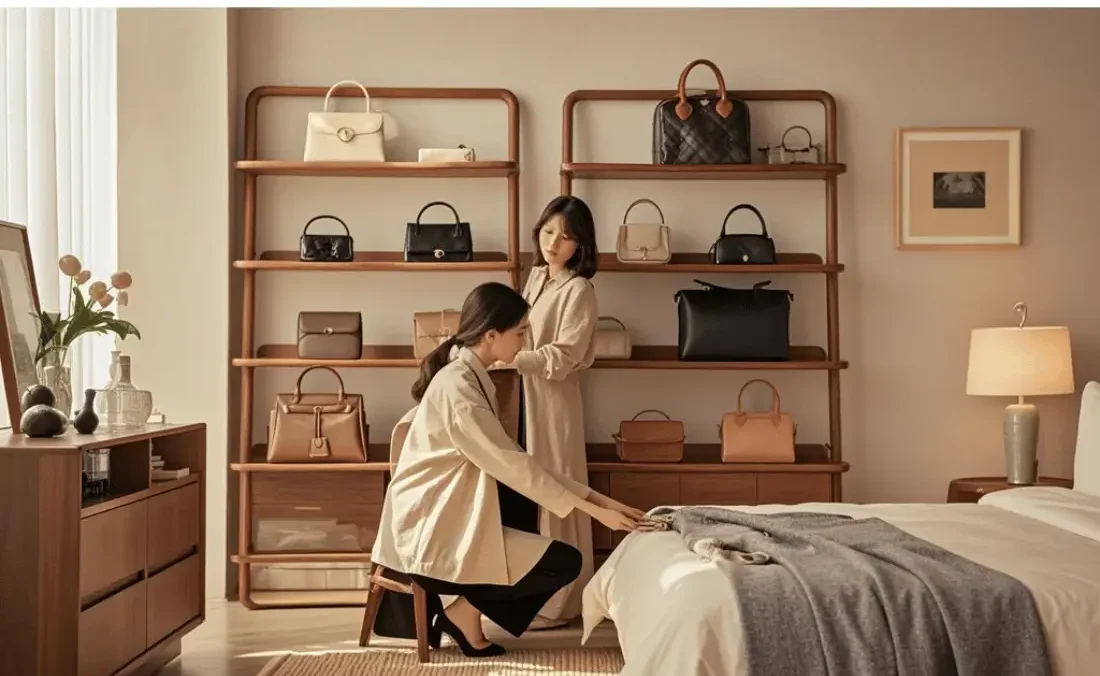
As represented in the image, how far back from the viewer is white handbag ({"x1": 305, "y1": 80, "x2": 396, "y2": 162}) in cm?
480

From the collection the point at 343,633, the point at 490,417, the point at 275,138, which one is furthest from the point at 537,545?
the point at 275,138

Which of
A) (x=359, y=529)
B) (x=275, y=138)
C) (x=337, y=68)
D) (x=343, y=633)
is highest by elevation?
(x=337, y=68)

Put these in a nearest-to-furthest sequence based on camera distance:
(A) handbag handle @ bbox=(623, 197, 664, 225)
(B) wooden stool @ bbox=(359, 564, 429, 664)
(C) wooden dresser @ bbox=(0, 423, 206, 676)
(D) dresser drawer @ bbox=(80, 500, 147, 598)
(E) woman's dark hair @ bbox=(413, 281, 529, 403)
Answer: (C) wooden dresser @ bbox=(0, 423, 206, 676), (D) dresser drawer @ bbox=(80, 500, 147, 598), (E) woman's dark hair @ bbox=(413, 281, 529, 403), (B) wooden stool @ bbox=(359, 564, 429, 664), (A) handbag handle @ bbox=(623, 197, 664, 225)

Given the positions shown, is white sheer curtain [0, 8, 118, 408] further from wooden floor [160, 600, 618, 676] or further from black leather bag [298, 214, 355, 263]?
wooden floor [160, 600, 618, 676]

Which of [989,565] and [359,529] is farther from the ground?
[989,565]

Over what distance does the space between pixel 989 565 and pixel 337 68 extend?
11.8 feet

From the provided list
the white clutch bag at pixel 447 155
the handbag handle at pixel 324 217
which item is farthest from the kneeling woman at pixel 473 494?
the handbag handle at pixel 324 217

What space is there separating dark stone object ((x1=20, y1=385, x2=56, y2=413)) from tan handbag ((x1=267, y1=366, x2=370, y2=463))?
5.04 feet

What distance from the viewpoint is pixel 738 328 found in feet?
15.6

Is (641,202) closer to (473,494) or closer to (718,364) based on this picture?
(718,364)

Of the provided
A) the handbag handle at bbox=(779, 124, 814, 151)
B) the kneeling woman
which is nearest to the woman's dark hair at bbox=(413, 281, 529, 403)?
the kneeling woman

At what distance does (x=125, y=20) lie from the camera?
192 inches

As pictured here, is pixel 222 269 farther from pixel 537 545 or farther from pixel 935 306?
pixel 935 306

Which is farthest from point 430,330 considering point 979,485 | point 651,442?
point 979,485
